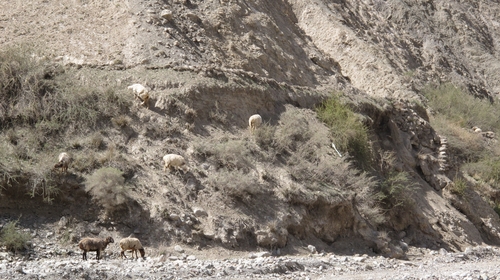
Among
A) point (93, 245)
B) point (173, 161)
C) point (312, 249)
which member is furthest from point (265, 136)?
point (93, 245)

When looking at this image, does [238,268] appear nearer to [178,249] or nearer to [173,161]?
[178,249]

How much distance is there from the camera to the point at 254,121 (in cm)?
1388

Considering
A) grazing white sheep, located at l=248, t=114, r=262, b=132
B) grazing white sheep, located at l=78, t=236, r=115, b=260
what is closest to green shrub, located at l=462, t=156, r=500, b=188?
grazing white sheep, located at l=248, t=114, r=262, b=132

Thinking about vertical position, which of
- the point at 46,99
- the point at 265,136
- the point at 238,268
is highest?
the point at 238,268

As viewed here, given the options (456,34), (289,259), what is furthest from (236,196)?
(456,34)

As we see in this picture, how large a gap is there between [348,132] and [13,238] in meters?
7.72

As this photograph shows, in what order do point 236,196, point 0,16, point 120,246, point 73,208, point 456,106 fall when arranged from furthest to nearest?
point 456,106
point 0,16
point 236,196
point 73,208
point 120,246

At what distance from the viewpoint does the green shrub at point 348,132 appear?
582 inches

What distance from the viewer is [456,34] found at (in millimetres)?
28688

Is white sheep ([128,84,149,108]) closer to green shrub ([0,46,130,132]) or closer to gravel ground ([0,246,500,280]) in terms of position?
green shrub ([0,46,130,132])

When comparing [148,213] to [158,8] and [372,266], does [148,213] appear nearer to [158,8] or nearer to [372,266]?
[372,266]

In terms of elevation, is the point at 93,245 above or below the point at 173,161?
below

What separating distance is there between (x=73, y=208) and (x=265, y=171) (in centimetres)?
369

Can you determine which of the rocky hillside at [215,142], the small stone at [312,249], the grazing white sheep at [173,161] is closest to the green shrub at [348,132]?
the rocky hillside at [215,142]
